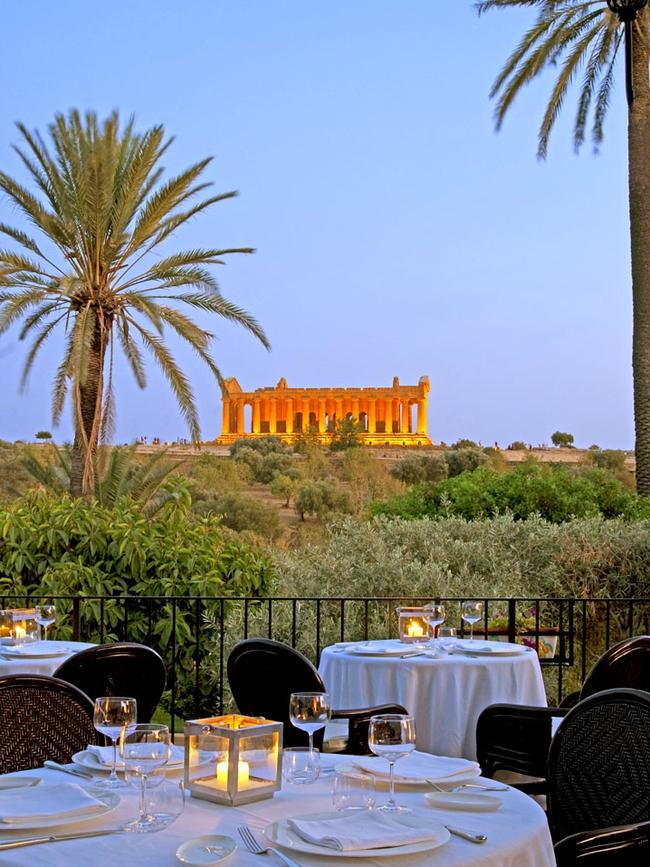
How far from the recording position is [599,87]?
18.8 metres

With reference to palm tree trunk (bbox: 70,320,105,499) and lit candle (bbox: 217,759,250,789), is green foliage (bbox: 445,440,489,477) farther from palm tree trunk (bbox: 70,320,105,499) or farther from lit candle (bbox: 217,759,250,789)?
lit candle (bbox: 217,759,250,789)

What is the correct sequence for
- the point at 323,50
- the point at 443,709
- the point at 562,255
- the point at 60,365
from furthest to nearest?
the point at 562,255 → the point at 323,50 → the point at 60,365 → the point at 443,709

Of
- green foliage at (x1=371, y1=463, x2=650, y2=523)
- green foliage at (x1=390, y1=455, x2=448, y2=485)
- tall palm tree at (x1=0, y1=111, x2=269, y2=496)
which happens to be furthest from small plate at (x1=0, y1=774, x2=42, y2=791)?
green foliage at (x1=390, y1=455, x2=448, y2=485)

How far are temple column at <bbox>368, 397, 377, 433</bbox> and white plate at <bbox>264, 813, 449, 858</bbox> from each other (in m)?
55.9

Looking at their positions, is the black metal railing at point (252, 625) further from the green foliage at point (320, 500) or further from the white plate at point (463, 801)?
the green foliage at point (320, 500)

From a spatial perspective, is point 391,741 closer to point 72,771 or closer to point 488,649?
point 72,771

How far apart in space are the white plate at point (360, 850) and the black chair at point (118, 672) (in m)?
2.17

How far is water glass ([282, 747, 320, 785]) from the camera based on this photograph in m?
2.99

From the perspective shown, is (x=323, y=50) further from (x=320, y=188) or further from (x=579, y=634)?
(x=579, y=634)

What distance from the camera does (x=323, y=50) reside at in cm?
2367

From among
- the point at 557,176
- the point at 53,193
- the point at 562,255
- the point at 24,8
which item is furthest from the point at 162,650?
the point at 562,255

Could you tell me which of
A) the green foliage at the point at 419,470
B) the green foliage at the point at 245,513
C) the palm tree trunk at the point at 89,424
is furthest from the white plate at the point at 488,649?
the green foliage at the point at 419,470

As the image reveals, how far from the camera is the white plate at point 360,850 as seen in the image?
2.35m

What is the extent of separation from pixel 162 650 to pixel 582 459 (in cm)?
2508
